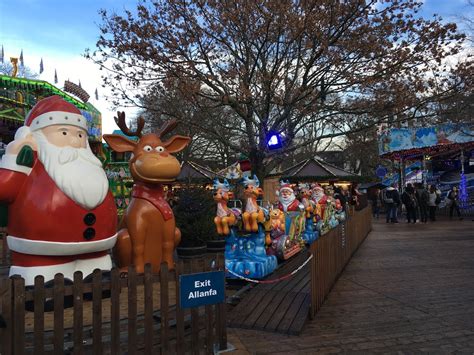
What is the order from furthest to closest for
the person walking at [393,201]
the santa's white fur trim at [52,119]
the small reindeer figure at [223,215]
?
1. the person walking at [393,201]
2. the small reindeer figure at [223,215]
3. the santa's white fur trim at [52,119]

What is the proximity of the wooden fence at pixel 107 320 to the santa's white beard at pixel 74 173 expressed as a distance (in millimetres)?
1038

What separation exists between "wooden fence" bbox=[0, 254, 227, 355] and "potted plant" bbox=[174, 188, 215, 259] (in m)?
3.85

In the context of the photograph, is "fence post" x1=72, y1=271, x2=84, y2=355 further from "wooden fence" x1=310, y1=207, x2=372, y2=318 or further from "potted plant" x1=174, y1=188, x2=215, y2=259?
"potted plant" x1=174, y1=188, x2=215, y2=259

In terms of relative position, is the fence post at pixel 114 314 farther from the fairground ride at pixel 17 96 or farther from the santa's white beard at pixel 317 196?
the fairground ride at pixel 17 96

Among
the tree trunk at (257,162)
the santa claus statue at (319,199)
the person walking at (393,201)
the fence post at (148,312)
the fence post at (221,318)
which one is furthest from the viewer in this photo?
the person walking at (393,201)

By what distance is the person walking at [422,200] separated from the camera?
1842 cm

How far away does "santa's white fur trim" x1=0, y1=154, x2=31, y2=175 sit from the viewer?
4.30 metres

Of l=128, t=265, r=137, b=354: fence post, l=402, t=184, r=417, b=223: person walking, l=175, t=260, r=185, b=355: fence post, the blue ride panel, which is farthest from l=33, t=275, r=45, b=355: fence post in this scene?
l=402, t=184, r=417, b=223: person walking

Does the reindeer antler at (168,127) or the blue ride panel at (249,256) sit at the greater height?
the reindeer antler at (168,127)

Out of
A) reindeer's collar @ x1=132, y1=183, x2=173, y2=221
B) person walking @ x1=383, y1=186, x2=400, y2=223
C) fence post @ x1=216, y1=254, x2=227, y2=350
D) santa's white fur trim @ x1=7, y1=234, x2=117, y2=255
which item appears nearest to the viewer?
fence post @ x1=216, y1=254, x2=227, y2=350

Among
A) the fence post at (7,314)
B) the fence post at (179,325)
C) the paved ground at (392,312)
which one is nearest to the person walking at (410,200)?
the paved ground at (392,312)

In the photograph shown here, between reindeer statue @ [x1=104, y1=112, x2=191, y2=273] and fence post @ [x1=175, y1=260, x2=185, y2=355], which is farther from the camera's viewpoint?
reindeer statue @ [x1=104, y1=112, x2=191, y2=273]

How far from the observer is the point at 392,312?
5.23 meters

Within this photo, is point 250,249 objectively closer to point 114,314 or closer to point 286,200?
point 286,200
